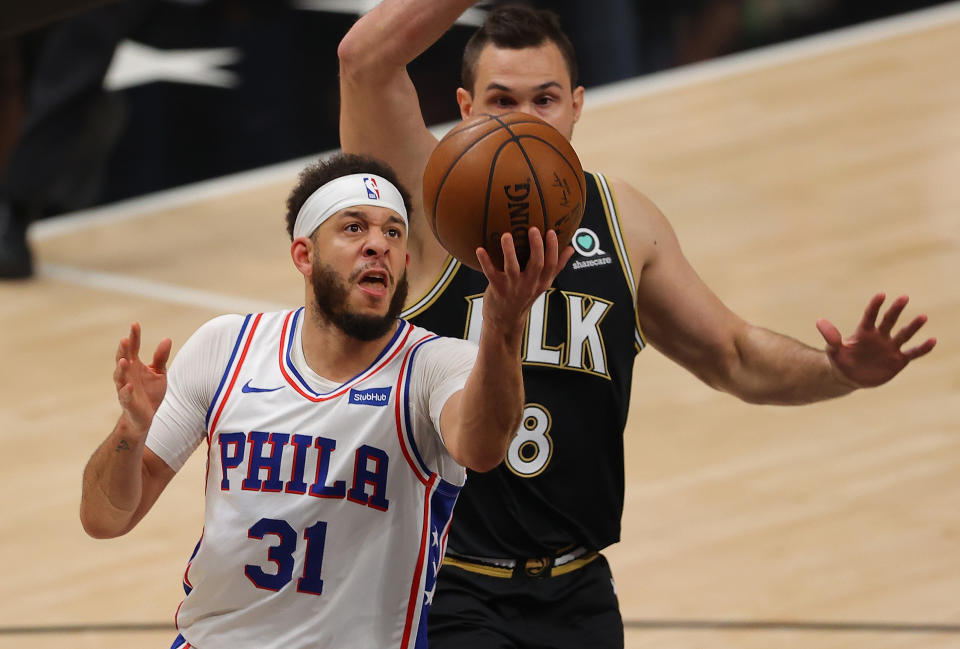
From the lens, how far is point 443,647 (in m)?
3.97

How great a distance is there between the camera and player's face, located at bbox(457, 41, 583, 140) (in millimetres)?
A: 4105

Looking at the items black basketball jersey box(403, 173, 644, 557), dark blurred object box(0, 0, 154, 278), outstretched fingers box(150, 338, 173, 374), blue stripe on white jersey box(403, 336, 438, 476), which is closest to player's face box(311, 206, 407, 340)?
blue stripe on white jersey box(403, 336, 438, 476)

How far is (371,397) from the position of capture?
3471 millimetres

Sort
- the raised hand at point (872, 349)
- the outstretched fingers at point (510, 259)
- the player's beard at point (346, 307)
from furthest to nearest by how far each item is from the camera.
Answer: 1. the raised hand at point (872, 349)
2. the player's beard at point (346, 307)
3. the outstretched fingers at point (510, 259)

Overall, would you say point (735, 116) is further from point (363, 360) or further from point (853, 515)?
point (363, 360)

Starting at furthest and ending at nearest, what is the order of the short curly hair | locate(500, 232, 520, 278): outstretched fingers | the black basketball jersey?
the black basketball jersey < the short curly hair < locate(500, 232, 520, 278): outstretched fingers

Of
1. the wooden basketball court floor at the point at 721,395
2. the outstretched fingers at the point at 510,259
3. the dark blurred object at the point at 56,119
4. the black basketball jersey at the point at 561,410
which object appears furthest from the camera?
the dark blurred object at the point at 56,119

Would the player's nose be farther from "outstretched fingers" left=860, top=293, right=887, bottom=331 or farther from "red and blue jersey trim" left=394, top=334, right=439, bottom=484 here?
"outstretched fingers" left=860, top=293, right=887, bottom=331

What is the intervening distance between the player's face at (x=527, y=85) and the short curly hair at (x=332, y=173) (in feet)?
1.51

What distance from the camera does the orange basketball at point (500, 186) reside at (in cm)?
335

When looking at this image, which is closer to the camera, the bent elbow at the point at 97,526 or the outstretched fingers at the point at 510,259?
the outstretched fingers at the point at 510,259

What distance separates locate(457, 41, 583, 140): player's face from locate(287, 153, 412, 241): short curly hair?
46 cm

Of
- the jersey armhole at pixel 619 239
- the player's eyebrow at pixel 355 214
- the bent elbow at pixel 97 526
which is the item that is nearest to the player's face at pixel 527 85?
the jersey armhole at pixel 619 239

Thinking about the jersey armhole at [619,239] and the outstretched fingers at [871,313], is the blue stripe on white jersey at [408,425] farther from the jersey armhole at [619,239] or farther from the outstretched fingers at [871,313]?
the outstretched fingers at [871,313]
